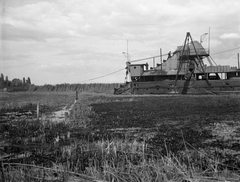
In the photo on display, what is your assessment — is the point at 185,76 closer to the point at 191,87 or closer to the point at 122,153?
the point at 191,87

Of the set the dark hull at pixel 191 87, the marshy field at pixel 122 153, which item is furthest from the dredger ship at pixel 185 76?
the marshy field at pixel 122 153

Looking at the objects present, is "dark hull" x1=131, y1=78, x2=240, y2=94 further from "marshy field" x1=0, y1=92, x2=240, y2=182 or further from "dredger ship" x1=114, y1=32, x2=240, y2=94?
"marshy field" x1=0, y1=92, x2=240, y2=182

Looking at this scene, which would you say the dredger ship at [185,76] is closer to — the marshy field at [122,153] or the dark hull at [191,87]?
the dark hull at [191,87]

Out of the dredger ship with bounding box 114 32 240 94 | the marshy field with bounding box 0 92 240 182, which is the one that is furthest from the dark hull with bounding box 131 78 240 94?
the marshy field with bounding box 0 92 240 182

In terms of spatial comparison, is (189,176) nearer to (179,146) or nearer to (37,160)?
(179,146)

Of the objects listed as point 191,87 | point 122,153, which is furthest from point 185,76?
point 122,153

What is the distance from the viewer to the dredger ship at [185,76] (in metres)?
37.2

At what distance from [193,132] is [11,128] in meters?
7.26

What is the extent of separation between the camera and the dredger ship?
37156mm

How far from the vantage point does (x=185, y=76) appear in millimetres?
38969

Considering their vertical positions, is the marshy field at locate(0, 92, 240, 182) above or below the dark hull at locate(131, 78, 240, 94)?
below

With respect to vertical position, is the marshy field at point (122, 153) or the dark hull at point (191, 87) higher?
the dark hull at point (191, 87)

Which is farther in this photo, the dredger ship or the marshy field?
the dredger ship

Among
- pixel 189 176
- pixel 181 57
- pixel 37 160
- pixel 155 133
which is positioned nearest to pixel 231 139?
pixel 155 133
